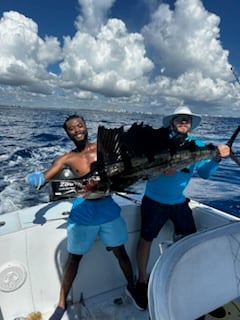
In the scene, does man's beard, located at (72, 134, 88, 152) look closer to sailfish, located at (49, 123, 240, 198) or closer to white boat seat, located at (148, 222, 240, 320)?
sailfish, located at (49, 123, 240, 198)

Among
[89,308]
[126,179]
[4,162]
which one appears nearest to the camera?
[126,179]

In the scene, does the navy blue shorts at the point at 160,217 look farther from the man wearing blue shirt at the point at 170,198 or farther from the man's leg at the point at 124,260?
the man's leg at the point at 124,260

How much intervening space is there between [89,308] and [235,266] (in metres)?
1.35

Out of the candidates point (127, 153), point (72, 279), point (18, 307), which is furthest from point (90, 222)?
point (18, 307)

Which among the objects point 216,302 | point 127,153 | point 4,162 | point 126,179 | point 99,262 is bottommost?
point 4,162

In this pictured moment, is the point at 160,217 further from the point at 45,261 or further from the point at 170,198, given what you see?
the point at 45,261

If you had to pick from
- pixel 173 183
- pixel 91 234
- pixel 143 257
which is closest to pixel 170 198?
pixel 173 183

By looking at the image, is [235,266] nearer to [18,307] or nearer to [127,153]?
[127,153]

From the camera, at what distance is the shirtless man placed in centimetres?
199

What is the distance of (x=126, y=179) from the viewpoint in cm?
157

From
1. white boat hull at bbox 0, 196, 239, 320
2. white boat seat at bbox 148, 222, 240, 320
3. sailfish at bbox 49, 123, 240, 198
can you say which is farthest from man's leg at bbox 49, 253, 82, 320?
white boat seat at bbox 148, 222, 240, 320

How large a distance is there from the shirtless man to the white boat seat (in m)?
0.80

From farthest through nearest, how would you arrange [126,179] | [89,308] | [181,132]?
[89,308] → [181,132] → [126,179]

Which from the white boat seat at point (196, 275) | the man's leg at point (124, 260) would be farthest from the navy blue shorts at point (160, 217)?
the white boat seat at point (196, 275)
